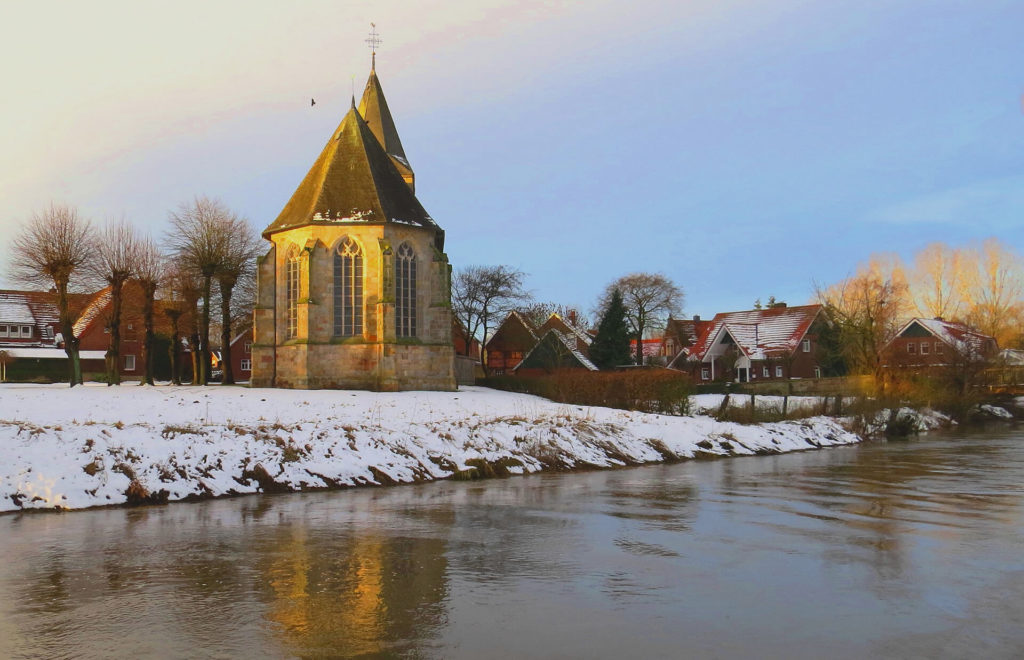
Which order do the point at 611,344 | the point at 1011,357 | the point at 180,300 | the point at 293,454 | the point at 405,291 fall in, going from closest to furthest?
the point at 293,454, the point at 405,291, the point at 180,300, the point at 1011,357, the point at 611,344

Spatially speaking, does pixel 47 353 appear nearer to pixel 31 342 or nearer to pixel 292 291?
pixel 31 342

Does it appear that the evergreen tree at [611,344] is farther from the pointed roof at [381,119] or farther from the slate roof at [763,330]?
the pointed roof at [381,119]

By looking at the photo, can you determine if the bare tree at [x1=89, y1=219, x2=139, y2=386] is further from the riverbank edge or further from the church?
the riverbank edge

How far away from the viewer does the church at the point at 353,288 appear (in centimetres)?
3656

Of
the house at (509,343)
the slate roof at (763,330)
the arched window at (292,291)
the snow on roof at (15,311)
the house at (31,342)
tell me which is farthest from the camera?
the house at (509,343)

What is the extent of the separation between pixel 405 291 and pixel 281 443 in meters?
22.0

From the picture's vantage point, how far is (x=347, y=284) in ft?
123

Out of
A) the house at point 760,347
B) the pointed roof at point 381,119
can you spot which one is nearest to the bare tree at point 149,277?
the pointed roof at point 381,119

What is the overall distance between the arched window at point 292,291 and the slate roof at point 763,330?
135 feet

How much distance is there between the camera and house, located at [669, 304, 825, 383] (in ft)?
222

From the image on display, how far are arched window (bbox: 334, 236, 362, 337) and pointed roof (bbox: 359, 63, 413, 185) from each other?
20.8 metres

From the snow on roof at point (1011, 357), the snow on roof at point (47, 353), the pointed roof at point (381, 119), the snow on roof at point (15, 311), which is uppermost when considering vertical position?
the pointed roof at point (381, 119)

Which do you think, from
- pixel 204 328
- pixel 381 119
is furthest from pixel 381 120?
pixel 204 328

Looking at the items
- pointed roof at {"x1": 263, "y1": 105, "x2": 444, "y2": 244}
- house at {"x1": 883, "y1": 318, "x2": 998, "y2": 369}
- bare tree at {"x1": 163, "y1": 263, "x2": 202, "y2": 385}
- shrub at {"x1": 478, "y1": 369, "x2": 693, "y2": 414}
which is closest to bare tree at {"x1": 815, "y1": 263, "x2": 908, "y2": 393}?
house at {"x1": 883, "y1": 318, "x2": 998, "y2": 369}
